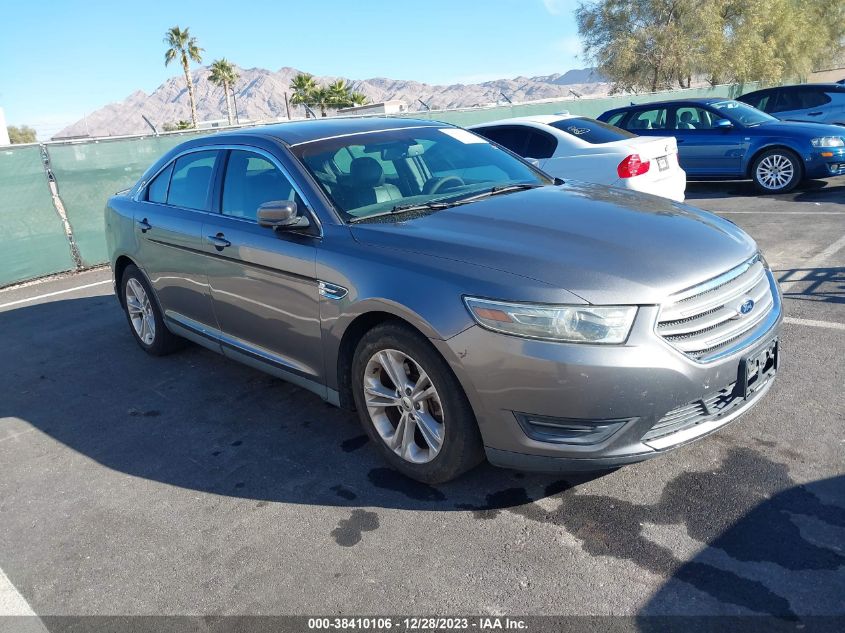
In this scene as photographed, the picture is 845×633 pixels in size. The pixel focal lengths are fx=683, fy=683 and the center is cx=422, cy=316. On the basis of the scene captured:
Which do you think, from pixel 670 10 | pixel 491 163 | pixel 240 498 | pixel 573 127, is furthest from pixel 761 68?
pixel 240 498

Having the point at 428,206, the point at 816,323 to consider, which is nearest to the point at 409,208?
the point at 428,206

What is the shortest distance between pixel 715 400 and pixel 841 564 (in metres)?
0.74

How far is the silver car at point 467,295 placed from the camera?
2.73m

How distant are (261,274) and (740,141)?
Result: 9641mm

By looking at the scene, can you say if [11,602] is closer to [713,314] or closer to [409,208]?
[409,208]

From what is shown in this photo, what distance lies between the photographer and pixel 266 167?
13.1 feet

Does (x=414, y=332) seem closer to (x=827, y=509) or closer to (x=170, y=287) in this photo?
(x=827, y=509)

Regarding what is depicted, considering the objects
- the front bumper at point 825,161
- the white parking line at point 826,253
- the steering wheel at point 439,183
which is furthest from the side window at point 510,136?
the front bumper at point 825,161

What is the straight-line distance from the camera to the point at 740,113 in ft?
37.1

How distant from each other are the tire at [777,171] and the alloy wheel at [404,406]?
381 inches

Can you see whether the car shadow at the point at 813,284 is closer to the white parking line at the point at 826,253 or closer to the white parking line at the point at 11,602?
the white parking line at the point at 826,253

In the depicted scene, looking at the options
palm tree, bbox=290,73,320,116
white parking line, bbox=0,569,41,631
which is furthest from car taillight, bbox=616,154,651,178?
palm tree, bbox=290,73,320,116

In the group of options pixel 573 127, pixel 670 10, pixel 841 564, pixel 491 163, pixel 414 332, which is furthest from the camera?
pixel 670 10

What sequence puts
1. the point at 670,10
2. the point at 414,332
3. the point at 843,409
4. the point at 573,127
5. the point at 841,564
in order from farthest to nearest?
1. the point at 670,10
2. the point at 573,127
3. the point at 843,409
4. the point at 414,332
5. the point at 841,564
